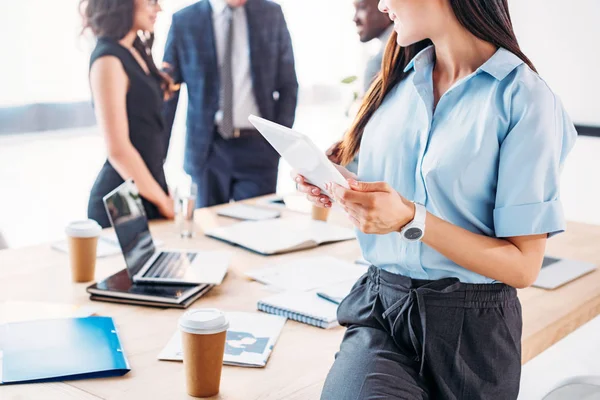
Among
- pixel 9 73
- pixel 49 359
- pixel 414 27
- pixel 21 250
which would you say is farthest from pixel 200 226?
pixel 9 73

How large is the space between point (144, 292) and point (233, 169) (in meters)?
2.34

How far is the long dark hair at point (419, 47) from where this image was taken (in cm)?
139

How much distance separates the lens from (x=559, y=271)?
6.86 ft

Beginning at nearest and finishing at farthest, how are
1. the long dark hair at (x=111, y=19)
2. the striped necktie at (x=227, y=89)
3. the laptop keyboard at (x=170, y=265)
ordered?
the laptop keyboard at (x=170, y=265) → the long dark hair at (x=111, y=19) → the striped necktie at (x=227, y=89)

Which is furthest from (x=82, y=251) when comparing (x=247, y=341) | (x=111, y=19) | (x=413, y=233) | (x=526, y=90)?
(x=111, y=19)

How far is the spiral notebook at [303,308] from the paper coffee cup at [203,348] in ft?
1.28

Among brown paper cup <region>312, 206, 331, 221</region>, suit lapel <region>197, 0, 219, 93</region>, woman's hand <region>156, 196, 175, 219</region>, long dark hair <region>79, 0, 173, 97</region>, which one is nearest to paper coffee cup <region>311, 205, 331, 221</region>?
brown paper cup <region>312, 206, 331, 221</region>

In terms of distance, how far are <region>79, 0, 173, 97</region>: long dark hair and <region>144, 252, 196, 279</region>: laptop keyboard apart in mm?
1655

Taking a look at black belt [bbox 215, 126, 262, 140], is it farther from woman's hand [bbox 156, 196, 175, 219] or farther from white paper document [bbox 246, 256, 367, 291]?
white paper document [bbox 246, 256, 367, 291]

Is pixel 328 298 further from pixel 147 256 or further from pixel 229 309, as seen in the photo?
pixel 147 256

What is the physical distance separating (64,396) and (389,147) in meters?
0.78

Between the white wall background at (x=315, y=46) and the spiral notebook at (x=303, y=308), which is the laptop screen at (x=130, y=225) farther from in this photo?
the white wall background at (x=315, y=46)

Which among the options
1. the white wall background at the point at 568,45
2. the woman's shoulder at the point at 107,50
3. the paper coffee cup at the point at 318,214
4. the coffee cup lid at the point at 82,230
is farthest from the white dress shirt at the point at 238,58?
the coffee cup lid at the point at 82,230

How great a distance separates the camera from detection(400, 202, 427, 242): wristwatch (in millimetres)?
1258
